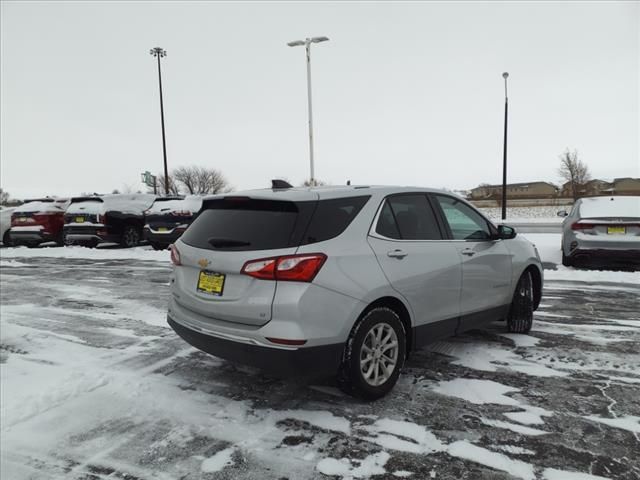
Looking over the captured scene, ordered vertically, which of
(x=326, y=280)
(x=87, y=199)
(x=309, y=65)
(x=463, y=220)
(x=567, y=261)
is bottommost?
(x=567, y=261)

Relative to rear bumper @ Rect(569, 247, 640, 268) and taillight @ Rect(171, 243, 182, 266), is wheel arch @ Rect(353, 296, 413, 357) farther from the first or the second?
rear bumper @ Rect(569, 247, 640, 268)

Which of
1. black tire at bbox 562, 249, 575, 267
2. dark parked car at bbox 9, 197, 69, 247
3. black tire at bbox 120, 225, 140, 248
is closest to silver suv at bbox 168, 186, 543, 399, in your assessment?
black tire at bbox 562, 249, 575, 267

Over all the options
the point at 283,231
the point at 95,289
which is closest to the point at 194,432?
the point at 283,231

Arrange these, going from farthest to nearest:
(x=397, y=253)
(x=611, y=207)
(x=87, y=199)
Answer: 1. (x=87, y=199)
2. (x=611, y=207)
3. (x=397, y=253)

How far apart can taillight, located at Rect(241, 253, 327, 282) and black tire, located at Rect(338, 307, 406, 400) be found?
569 mm

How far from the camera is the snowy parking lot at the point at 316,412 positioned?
2.70 m

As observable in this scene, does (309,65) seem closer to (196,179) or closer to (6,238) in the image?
(6,238)

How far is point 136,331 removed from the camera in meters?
5.45

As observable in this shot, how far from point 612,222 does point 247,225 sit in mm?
8006

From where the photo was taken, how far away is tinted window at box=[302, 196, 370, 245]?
318cm

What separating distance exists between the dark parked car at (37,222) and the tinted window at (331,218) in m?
14.7

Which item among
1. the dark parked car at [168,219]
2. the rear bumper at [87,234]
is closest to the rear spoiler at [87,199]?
the rear bumper at [87,234]

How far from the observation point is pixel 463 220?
4430 mm

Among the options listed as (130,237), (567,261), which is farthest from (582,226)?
(130,237)
